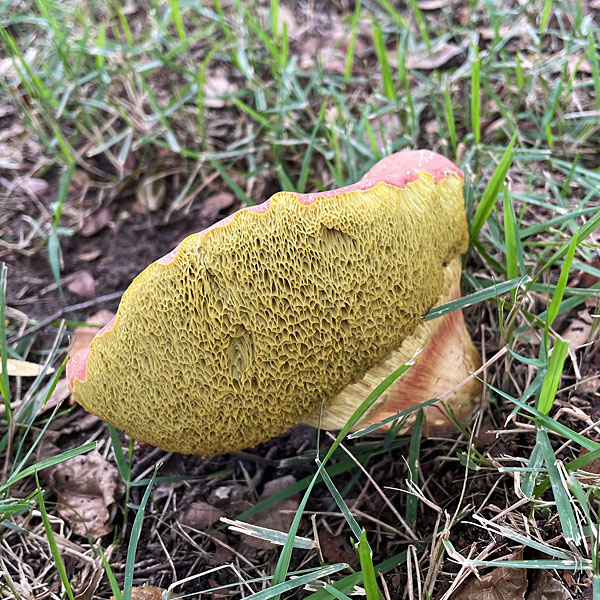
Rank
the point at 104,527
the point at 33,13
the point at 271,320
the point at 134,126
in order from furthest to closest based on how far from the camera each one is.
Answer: the point at 33,13 → the point at 134,126 → the point at 104,527 → the point at 271,320

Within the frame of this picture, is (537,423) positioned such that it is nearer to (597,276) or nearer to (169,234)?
(597,276)

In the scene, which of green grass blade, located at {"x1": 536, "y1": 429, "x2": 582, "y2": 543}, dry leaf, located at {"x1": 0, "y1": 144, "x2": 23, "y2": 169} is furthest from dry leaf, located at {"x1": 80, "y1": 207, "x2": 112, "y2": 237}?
green grass blade, located at {"x1": 536, "y1": 429, "x2": 582, "y2": 543}

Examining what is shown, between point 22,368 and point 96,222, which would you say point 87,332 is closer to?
point 22,368

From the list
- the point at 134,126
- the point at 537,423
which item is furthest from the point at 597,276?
the point at 134,126

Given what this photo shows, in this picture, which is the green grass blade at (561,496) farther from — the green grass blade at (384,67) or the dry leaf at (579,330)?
the green grass blade at (384,67)

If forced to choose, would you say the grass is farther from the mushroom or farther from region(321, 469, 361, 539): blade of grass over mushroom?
the mushroom
